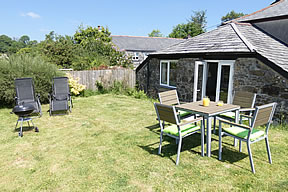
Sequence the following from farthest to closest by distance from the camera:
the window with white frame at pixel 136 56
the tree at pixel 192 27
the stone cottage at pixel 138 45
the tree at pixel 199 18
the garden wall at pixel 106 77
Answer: the tree at pixel 199 18 < the tree at pixel 192 27 < the stone cottage at pixel 138 45 < the window with white frame at pixel 136 56 < the garden wall at pixel 106 77

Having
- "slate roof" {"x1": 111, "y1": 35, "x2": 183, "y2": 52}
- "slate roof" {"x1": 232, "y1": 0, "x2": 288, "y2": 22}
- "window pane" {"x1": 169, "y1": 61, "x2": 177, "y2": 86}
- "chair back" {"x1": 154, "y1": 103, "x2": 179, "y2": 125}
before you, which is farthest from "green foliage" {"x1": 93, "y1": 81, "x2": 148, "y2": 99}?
"slate roof" {"x1": 111, "y1": 35, "x2": 183, "y2": 52}

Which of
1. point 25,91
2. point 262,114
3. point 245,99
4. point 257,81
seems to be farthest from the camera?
point 25,91

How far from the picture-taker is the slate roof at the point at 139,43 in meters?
35.5

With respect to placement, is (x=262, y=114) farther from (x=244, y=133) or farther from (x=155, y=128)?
(x=155, y=128)

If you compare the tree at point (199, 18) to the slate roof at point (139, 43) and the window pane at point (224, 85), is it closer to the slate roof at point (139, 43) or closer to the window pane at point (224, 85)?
the slate roof at point (139, 43)

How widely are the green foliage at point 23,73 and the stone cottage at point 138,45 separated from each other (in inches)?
965

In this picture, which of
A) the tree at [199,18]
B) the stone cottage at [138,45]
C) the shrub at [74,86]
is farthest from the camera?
the tree at [199,18]

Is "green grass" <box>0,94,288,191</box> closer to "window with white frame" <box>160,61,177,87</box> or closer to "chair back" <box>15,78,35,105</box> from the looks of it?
"chair back" <box>15,78,35,105</box>

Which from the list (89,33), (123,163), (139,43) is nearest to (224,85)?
(123,163)

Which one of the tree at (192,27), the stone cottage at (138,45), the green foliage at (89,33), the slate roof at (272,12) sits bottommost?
the slate roof at (272,12)

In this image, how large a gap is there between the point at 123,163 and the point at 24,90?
6365mm

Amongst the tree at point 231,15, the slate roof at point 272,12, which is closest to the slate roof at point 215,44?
the slate roof at point 272,12

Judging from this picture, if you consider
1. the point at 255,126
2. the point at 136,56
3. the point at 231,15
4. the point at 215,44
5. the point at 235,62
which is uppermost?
the point at 231,15

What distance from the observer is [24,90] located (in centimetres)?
838
